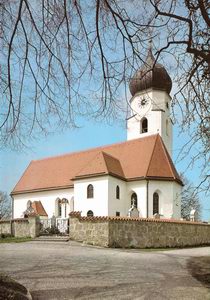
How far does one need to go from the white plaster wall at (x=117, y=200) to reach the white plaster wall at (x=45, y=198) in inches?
215

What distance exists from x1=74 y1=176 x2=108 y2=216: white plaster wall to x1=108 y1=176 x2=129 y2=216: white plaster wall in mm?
426

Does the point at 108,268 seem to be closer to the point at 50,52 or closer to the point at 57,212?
the point at 50,52

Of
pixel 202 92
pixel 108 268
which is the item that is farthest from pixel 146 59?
pixel 108 268

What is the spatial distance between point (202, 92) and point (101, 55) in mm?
1883

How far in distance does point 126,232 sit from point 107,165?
13590 mm

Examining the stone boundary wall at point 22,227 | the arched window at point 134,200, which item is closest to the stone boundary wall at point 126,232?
the stone boundary wall at point 22,227

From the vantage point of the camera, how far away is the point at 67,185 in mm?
39438

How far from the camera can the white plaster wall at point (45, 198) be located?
39.5 m

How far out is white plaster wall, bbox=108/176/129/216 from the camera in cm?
3359

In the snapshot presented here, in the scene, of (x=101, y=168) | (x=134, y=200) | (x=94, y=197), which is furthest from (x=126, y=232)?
(x=134, y=200)

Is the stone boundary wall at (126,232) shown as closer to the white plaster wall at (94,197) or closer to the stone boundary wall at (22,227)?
the stone boundary wall at (22,227)

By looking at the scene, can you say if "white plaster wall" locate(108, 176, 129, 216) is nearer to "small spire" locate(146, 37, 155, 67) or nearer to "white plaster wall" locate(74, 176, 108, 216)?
A: "white plaster wall" locate(74, 176, 108, 216)

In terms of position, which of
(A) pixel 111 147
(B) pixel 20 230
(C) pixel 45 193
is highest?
(A) pixel 111 147

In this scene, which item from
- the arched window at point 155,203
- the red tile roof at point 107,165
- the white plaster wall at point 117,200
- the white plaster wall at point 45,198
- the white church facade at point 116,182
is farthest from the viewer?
the white plaster wall at point 45,198
